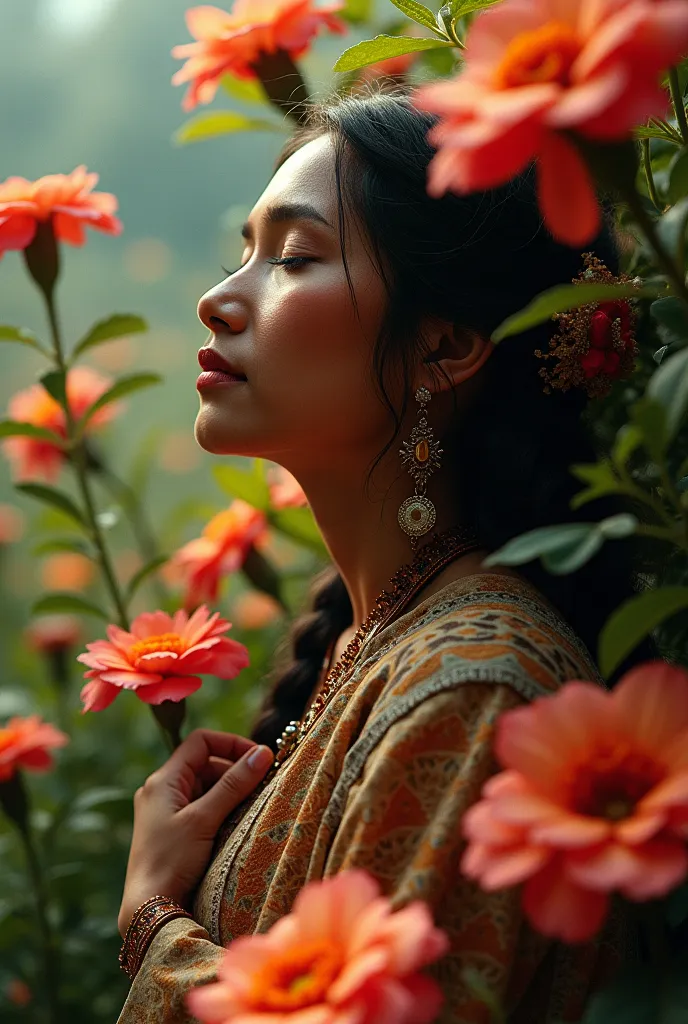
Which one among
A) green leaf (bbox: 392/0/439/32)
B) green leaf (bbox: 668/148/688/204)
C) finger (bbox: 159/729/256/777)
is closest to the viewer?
green leaf (bbox: 668/148/688/204)

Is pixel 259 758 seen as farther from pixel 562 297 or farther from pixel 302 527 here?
pixel 562 297

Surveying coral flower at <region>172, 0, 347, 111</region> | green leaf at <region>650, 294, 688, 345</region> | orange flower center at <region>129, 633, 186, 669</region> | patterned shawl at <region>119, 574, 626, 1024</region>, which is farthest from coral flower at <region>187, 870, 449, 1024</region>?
coral flower at <region>172, 0, 347, 111</region>

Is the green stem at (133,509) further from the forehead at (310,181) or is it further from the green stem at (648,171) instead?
the green stem at (648,171)

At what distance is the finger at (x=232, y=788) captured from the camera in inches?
41.3

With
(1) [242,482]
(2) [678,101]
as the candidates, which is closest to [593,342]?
(2) [678,101]

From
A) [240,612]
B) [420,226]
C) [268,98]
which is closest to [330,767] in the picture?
[420,226]

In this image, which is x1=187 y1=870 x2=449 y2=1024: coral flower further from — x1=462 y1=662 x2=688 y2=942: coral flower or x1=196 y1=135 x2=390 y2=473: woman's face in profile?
x1=196 y1=135 x2=390 y2=473: woman's face in profile

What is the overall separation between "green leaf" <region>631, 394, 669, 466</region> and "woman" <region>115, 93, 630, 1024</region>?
321mm

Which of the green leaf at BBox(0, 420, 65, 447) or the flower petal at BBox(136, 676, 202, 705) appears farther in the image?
the green leaf at BBox(0, 420, 65, 447)

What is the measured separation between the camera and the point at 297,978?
0.54 metres

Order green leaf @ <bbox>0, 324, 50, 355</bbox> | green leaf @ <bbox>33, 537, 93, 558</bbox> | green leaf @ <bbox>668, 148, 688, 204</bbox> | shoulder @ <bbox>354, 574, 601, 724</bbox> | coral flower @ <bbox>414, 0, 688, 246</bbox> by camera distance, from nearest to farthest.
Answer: coral flower @ <bbox>414, 0, 688, 246</bbox> → green leaf @ <bbox>668, 148, 688, 204</bbox> → shoulder @ <bbox>354, 574, 601, 724</bbox> → green leaf @ <bbox>0, 324, 50, 355</bbox> → green leaf @ <bbox>33, 537, 93, 558</bbox>

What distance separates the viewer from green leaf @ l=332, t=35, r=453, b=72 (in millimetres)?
845

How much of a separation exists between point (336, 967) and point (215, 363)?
638 mm

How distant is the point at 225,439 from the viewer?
1.01 m
